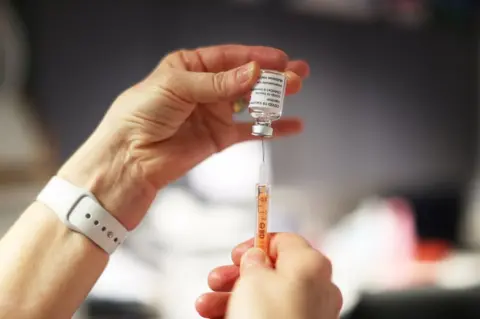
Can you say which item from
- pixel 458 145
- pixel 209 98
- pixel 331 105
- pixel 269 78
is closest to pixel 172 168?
pixel 209 98

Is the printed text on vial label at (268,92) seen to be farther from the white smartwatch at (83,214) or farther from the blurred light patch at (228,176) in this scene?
the blurred light patch at (228,176)

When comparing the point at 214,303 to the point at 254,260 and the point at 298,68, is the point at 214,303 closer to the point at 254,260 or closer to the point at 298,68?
the point at 254,260

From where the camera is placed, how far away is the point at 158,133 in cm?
93

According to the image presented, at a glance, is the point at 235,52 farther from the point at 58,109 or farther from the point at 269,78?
the point at 58,109

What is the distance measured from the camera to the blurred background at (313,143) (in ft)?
6.92

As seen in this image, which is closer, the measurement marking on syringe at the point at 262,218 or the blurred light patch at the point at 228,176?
the measurement marking on syringe at the point at 262,218

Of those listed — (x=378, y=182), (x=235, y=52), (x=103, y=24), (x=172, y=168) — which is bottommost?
(x=172, y=168)

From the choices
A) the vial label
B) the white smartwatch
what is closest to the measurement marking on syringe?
the vial label

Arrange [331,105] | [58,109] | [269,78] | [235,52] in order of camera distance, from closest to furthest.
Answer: [269,78] < [235,52] < [58,109] < [331,105]

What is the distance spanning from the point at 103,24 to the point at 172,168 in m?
1.41

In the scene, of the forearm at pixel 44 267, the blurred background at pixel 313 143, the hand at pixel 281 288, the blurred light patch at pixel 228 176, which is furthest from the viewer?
the blurred light patch at pixel 228 176

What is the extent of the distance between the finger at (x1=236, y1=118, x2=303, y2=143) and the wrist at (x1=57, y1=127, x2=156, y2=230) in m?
0.18

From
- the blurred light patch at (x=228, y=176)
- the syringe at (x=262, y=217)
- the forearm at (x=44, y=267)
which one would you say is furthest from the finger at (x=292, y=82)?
the blurred light patch at (x=228, y=176)

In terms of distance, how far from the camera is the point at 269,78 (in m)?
0.78
